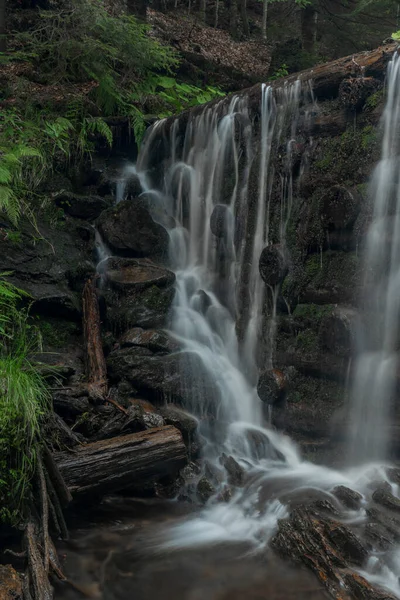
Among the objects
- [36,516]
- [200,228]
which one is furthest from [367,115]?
[36,516]

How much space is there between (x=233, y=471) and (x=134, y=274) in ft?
12.7

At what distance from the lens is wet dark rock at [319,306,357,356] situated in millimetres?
6016

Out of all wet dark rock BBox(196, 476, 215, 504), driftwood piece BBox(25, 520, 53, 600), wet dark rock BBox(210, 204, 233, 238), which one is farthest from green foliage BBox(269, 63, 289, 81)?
driftwood piece BBox(25, 520, 53, 600)

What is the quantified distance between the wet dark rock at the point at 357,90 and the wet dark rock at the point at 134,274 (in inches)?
156

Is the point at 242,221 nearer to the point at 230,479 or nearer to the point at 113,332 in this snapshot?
the point at 113,332

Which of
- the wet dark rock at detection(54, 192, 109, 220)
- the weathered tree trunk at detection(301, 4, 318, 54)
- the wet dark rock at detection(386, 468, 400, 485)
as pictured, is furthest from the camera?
the weathered tree trunk at detection(301, 4, 318, 54)

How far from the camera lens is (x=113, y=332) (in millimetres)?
7656

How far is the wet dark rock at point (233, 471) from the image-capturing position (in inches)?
222

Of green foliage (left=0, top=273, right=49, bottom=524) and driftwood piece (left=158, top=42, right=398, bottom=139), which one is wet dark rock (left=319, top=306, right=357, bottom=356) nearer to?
driftwood piece (left=158, top=42, right=398, bottom=139)

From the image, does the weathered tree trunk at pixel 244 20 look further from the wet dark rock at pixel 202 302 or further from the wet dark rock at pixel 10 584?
the wet dark rock at pixel 10 584

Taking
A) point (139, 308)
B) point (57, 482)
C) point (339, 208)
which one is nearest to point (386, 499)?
point (57, 482)

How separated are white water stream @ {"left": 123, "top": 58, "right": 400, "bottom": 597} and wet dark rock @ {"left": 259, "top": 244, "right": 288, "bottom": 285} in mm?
350

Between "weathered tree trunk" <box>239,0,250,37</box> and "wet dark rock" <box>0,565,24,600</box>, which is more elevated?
"weathered tree trunk" <box>239,0,250,37</box>

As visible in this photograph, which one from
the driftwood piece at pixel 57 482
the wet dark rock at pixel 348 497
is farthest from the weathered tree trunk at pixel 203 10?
the driftwood piece at pixel 57 482
